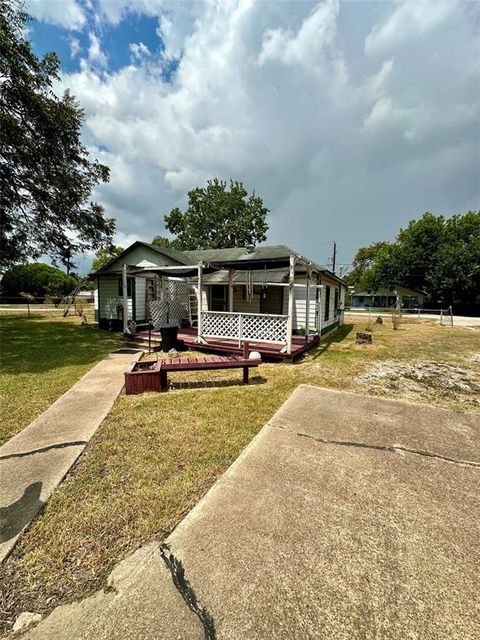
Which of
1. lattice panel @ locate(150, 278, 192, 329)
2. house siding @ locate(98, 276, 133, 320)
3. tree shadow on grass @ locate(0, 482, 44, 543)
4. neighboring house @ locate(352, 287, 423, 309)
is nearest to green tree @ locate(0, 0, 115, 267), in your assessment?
house siding @ locate(98, 276, 133, 320)

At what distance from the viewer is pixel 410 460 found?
→ 10.6 feet

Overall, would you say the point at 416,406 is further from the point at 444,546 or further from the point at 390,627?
the point at 390,627

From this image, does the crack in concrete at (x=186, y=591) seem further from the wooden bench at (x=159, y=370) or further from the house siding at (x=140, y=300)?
the house siding at (x=140, y=300)

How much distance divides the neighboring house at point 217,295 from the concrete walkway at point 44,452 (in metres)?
4.44

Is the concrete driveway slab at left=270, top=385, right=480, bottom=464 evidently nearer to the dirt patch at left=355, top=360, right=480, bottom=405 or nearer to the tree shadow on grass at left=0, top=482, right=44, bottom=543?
the dirt patch at left=355, top=360, right=480, bottom=405

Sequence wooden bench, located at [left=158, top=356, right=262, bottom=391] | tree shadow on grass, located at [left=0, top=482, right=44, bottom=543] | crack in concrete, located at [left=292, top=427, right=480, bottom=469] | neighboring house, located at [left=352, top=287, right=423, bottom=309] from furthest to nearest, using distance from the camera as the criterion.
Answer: neighboring house, located at [left=352, top=287, right=423, bottom=309] → wooden bench, located at [left=158, top=356, right=262, bottom=391] → crack in concrete, located at [left=292, top=427, right=480, bottom=469] → tree shadow on grass, located at [left=0, top=482, right=44, bottom=543]

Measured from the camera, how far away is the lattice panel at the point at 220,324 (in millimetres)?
9125

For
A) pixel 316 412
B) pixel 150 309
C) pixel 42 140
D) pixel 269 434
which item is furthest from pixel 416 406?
pixel 42 140

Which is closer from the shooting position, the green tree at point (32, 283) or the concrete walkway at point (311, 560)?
the concrete walkway at point (311, 560)

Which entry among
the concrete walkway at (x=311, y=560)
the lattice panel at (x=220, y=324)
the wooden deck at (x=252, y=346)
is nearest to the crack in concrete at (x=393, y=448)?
the concrete walkway at (x=311, y=560)

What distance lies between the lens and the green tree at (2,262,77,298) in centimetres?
3969

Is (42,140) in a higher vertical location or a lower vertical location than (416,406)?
higher

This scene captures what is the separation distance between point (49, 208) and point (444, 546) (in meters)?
14.8

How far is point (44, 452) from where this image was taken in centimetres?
333
